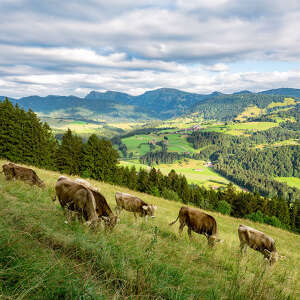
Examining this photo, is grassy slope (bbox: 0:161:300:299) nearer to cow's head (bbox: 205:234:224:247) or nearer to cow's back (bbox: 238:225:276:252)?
cow's head (bbox: 205:234:224:247)

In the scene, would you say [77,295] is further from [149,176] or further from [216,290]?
[149,176]

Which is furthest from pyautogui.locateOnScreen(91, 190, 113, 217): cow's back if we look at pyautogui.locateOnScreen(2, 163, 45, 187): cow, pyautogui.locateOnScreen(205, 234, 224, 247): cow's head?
pyautogui.locateOnScreen(2, 163, 45, 187): cow

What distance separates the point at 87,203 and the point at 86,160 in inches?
1828

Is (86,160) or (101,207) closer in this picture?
(101,207)

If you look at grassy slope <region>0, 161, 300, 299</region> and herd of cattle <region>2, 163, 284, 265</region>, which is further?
herd of cattle <region>2, 163, 284, 265</region>

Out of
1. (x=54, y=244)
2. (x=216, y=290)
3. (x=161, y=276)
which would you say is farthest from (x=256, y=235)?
(x=54, y=244)

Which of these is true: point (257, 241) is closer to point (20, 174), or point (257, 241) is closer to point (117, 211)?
point (117, 211)

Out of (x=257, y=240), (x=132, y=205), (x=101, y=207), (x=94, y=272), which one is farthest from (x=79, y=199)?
(x=257, y=240)

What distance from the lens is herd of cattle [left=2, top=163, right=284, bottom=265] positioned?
277 inches

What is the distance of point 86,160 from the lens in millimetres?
51156

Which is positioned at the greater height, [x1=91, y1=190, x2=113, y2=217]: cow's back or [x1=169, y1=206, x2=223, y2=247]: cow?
[x1=91, y1=190, x2=113, y2=217]: cow's back

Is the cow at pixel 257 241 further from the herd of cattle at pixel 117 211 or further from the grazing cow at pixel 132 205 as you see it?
the grazing cow at pixel 132 205

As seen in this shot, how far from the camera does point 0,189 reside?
1026 cm

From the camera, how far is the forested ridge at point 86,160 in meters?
41.6
